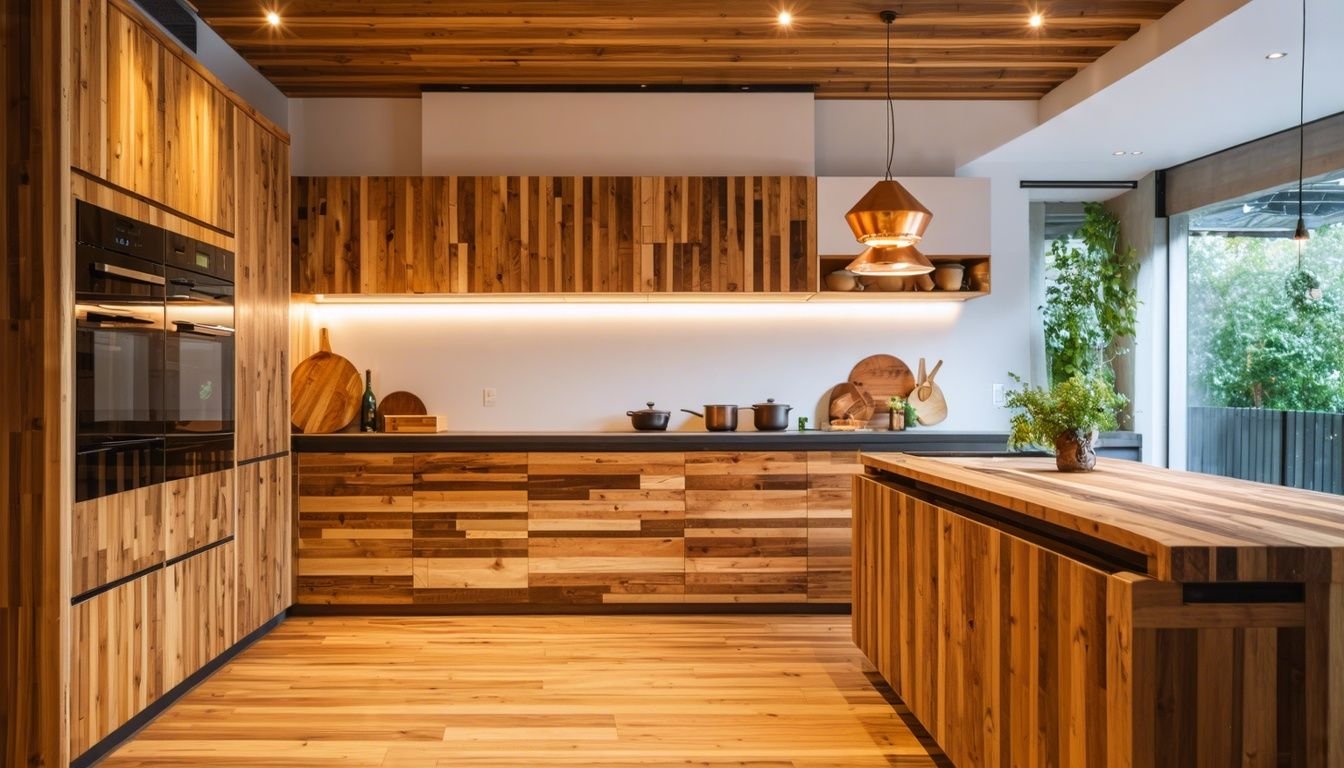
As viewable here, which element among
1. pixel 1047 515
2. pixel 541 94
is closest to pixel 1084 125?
pixel 541 94

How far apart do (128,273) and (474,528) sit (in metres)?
2.14

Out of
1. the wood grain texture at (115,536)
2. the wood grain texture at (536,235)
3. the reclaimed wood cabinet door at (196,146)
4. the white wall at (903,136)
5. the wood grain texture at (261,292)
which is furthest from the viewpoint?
the white wall at (903,136)

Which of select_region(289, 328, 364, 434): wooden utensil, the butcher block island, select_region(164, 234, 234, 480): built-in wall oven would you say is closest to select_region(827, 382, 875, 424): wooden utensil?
the butcher block island

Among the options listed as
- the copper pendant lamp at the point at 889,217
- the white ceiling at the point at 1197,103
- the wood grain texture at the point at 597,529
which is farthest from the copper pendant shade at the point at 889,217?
the wood grain texture at the point at 597,529

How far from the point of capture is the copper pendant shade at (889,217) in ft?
10.2

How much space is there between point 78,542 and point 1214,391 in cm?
531

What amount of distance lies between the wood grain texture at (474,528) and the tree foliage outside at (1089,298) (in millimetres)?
3202

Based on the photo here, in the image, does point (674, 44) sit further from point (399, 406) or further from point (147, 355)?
point (147, 355)

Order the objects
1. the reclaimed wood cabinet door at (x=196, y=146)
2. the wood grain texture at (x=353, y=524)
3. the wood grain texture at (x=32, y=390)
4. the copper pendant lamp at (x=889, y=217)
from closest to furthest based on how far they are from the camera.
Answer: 1. the wood grain texture at (x=32, y=390)
2. the copper pendant lamp at (x=889, y=217)
3. the reclaimed wood cabinet door at (x=196, y=146)
4. the wood grain texture at (x=353, y=524)

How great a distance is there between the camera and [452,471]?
455cm

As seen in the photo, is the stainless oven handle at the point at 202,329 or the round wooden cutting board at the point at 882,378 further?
the round wooden cutting board at the point at 882,378

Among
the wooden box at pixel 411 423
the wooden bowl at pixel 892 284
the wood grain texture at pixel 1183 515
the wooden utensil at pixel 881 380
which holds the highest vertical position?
the wooden bowl at pixel 892 284

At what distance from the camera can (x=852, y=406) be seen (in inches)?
203

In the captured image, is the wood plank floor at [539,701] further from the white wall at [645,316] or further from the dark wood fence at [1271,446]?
the dark wood fence at [1271,446]
